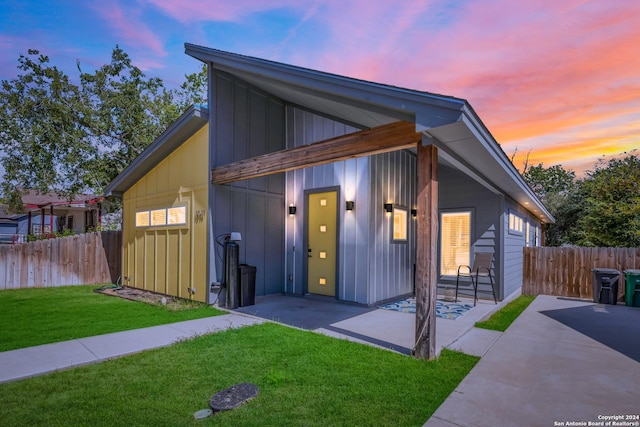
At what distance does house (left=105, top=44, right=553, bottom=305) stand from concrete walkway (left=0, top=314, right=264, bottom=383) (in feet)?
5.14

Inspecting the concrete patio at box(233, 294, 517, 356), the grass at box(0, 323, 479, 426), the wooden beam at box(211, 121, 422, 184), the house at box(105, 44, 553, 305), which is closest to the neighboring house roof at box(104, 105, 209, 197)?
the house at box(105, 44, 553, 305)

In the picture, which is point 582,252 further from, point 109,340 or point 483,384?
point 109,340

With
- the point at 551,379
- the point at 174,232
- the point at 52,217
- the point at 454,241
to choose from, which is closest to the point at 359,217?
the point at 454,241

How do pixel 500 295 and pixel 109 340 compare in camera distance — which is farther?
pixel 500 295

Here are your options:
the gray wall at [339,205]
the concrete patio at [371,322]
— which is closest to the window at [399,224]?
the gray wall at [339,205]

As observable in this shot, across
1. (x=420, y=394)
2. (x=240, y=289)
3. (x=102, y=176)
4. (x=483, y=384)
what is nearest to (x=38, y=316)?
(x=240, y=289)

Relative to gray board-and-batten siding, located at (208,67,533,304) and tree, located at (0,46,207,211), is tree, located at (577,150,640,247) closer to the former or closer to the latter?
gray board-and-batten siding, located at (208,67,533,304)

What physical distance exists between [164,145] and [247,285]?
11.6 ft

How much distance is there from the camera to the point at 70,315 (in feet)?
17.8

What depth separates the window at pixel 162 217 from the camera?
22.4 ft

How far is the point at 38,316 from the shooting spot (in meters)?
5.32

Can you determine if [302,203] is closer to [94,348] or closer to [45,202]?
[94,348]

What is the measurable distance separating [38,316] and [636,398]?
759cm

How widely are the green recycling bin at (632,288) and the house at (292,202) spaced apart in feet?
6.64
